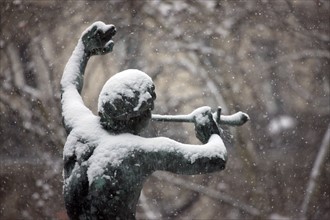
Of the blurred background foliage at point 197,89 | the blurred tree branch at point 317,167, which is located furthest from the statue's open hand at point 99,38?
the blurred tree branch at point 317,167

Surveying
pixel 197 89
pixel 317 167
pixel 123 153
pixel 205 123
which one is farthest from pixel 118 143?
pixel 197 89

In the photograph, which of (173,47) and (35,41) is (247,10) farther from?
(35,41)

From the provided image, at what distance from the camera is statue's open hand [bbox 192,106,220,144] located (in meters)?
2.77

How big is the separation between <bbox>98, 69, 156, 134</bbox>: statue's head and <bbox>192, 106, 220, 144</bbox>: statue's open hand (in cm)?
25

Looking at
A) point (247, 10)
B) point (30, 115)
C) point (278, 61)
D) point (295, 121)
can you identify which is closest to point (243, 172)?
point (295, 121)

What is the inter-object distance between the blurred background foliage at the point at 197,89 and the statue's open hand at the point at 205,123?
787cm

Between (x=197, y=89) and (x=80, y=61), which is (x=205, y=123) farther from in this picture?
(x=197, y=89)

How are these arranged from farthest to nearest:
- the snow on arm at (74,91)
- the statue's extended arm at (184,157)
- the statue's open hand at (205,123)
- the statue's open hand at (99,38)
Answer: the statue's open hand at (99,38) → the snow on arm at (74,91) → the statue's open hand at (205,123) → the statue's extended arm at (184,157)

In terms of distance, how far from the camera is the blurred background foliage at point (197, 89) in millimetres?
10547

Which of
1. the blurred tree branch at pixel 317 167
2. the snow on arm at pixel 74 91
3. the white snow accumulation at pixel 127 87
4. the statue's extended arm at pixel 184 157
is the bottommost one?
the blurred tree branch at pixel 317 167

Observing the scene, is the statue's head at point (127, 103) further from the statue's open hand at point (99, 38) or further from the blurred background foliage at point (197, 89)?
the blurred background foliage at point (197, 89)

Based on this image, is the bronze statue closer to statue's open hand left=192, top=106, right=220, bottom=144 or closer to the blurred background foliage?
statue's open hand left=192, top=106, right=220, bottom=144

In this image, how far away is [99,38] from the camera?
9.88 feet

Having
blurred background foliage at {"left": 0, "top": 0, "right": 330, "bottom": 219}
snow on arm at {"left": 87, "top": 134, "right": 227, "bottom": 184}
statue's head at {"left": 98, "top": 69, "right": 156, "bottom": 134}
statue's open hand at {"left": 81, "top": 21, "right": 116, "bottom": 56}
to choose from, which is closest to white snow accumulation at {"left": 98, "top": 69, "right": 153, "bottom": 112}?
statue's head at {"left": 98, "top": 69, "right": 156, "bottom": 134}
